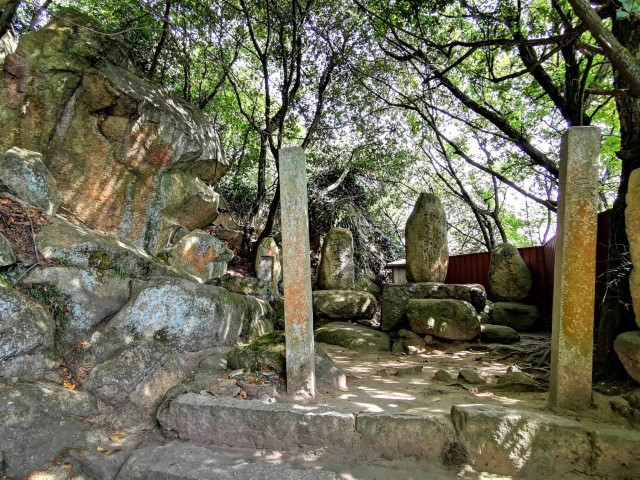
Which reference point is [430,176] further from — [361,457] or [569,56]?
[361,457]

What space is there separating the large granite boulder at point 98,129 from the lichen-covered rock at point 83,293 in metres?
1.73

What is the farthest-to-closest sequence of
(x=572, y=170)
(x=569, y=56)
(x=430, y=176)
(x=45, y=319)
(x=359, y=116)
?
(x=430, y=176) < (x=359, y=116) < (x=569, y=56) < (x=45, y=319) < (x=572, y=170)

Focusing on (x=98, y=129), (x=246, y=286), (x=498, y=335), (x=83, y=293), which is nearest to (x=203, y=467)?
(x=83, y=293)

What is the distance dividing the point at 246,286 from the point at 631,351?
5.94 metres

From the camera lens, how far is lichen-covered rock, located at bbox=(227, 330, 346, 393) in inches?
166

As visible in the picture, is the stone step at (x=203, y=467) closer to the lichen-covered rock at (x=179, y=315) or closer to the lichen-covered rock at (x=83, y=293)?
the lichen-covered rock at (x=179, y=315)

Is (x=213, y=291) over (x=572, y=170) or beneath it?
beneath

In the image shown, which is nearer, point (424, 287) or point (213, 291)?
point (213, 291)

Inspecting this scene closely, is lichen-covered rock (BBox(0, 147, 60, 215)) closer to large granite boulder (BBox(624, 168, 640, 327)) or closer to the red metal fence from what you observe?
large granite boulder (BBox(624, 168, 640, 327))

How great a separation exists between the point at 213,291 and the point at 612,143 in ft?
34.6

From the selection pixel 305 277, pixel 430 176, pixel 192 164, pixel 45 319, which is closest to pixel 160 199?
pixel 192 164

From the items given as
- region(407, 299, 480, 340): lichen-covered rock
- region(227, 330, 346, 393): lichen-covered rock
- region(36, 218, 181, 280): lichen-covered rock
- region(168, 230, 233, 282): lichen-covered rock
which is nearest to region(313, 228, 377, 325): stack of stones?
region(407, 299, 480, 340): lichen-covered rock

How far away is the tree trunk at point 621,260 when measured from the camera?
13.0 ft

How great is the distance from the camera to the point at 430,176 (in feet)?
51.8
